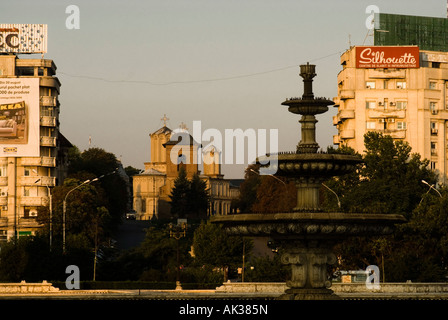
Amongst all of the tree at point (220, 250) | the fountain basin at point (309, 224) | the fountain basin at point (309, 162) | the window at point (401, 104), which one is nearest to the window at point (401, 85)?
the window at point (401, 104)

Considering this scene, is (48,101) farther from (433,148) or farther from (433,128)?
(433,148)

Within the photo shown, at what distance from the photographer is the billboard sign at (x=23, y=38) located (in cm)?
11075

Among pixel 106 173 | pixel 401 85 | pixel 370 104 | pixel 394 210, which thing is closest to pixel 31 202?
pixel 106 173

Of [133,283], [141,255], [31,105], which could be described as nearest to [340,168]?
[133,283]

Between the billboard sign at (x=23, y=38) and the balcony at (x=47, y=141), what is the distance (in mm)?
9428

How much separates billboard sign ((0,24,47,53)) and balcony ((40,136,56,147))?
9.43 m

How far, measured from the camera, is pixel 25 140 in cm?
10719

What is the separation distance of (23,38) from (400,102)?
1630 inches

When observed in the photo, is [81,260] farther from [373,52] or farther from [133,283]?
[373,52]

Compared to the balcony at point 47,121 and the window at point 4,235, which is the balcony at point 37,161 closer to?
the balcony at point 47,121

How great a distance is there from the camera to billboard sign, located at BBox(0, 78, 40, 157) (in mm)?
106438

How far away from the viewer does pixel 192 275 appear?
7944 centimetres

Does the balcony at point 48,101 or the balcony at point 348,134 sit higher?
the balcony at point 48,101

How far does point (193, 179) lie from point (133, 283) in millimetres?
104444
